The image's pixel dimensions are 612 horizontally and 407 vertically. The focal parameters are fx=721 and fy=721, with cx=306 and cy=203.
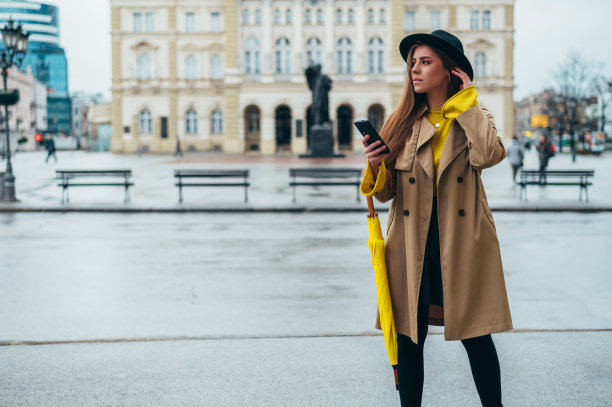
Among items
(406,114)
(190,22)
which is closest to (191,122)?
(190,22)

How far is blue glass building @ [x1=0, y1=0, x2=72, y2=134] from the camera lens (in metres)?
148

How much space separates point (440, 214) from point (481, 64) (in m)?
72.3

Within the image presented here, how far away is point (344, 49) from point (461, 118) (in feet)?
216

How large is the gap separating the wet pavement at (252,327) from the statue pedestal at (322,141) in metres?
32.3

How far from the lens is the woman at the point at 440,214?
11.0 ft

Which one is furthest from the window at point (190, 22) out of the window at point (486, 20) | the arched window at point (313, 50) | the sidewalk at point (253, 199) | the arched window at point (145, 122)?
the sidewalk at point (253, 199)

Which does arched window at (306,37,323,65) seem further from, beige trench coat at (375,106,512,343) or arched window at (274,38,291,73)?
beige trench coat at (375,106,512,343)

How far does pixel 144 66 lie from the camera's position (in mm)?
72188

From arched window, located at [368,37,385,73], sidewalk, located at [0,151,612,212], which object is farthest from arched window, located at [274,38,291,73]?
sidewalk, located at [0,151,612,212]

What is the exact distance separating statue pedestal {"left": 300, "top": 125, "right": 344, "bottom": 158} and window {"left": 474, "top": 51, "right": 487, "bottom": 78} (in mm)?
32459

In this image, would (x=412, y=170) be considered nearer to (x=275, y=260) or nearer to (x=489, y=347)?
(x=489, y=347)

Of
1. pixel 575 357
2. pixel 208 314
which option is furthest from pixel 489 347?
pixel 208 314

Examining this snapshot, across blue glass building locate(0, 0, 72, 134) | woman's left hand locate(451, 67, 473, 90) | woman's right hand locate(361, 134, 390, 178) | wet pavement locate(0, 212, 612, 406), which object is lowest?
wet pavement locate(0, 212, 612, 406)

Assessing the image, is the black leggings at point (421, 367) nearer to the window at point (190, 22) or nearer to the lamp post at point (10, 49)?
the lamp post at point (10, 49)
